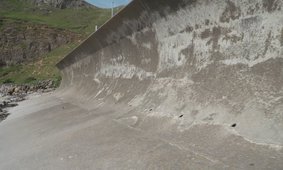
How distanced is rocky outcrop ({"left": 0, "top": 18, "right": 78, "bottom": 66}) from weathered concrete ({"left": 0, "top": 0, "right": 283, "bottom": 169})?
40.9 m

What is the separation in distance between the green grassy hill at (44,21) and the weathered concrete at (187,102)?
86.4 feet

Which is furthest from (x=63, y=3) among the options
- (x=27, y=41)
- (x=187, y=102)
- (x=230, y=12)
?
(x=230, y=12)

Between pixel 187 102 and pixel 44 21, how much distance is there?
192 feet

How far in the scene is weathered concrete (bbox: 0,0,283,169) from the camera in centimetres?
301

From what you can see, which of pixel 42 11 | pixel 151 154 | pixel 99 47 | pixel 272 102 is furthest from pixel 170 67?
pixel 42 11

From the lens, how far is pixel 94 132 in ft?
16.3

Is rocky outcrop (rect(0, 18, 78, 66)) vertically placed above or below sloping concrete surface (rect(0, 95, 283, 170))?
above

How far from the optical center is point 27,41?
1853 inches

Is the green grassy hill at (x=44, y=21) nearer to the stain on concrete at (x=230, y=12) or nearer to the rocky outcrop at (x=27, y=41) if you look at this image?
the rocky outcrop at (x=27, y=41)

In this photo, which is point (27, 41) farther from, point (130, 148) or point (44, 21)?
point (130, 148)

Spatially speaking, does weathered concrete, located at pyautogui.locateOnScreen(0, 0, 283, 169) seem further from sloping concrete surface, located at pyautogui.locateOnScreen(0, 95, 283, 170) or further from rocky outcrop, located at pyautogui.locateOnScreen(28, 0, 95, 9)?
rocky outcrop, located at pyautogui.locateOnScreen(28, 0, 95, 9)

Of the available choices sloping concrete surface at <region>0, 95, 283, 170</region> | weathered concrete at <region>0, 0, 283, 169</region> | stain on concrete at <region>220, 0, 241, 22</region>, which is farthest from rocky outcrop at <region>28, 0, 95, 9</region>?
stain on concrete at <region>220, 0, 241, 22</region>

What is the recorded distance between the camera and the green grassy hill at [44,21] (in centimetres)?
3713

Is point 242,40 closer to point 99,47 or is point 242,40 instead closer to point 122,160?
point 122,160
